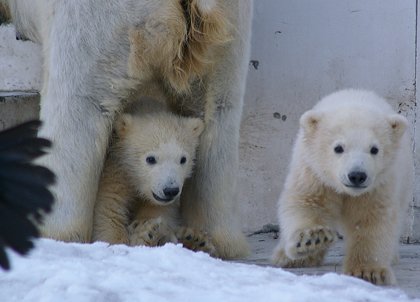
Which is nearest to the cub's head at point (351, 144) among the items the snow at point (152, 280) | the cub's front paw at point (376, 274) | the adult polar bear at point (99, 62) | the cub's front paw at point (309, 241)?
the cub's front paw at point (309, 241)

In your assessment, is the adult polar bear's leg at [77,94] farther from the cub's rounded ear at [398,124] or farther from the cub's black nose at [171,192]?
the cub's rounded ear at [398,124]

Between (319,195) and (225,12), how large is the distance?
51.0 inches

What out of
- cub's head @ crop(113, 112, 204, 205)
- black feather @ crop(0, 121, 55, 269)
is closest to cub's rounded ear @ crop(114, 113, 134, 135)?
cub's head @ crop(113, 112, 204, 205)

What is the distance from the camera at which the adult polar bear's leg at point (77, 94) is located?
3586mm

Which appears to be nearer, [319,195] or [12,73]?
[319,195]

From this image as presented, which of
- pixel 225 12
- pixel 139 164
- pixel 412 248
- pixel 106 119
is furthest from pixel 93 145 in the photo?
pixel 412 248

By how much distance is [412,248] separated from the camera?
4891 millimetres

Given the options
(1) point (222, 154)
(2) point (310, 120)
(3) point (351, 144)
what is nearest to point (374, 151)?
(3) point (351, 144)

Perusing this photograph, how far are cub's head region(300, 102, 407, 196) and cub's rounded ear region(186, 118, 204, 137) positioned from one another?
0.75 meters

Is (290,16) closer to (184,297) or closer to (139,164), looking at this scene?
(139,164)

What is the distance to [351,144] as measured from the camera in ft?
11.2

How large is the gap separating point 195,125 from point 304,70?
1750 millimetres

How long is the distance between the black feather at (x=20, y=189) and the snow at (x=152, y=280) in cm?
74

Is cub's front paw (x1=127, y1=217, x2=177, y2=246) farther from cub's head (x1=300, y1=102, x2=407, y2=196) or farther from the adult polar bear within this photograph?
cub's head (x1=300, y1=102, x2=407, y2=196)
